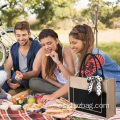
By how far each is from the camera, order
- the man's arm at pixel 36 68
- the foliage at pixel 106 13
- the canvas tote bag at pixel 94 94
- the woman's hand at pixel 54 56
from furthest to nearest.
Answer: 1. the foliage at pixel 106 13
2. the man's arm at pixel 36 68
3. the woman's hand at pixel 54 56
4. the canvas tote bag at pixel 94 94

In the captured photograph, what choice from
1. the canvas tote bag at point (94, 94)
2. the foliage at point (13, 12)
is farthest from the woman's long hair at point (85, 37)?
the foliage at point (13, 12)

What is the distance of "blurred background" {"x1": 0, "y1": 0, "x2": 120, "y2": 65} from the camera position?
44.9ft

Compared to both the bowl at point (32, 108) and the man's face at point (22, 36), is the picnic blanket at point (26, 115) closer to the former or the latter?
the bowl at point (32, 108)

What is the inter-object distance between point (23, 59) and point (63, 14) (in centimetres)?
1178

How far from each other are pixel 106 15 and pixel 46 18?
10.4ft

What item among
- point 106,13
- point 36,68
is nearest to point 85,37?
point 36,68

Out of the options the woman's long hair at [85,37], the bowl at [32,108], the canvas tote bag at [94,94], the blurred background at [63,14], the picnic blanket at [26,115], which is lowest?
the picnic blanket at [26,115]

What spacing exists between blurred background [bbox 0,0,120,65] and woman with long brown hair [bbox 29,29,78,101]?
1009cm

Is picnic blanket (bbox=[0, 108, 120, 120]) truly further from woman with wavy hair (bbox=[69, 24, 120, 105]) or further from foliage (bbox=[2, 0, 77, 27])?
foliage (bbox=[2, 0, 77, 27])

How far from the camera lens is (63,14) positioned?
15016 mm

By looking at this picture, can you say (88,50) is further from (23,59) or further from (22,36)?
(23,59)

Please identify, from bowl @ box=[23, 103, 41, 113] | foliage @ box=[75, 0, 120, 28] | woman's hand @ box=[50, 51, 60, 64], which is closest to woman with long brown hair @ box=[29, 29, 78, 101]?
woman's hand @ box=[50, 51, 60, 64]

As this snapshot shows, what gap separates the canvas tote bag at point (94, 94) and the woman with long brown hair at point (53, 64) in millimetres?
418

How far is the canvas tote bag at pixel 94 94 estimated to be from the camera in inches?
91.2
